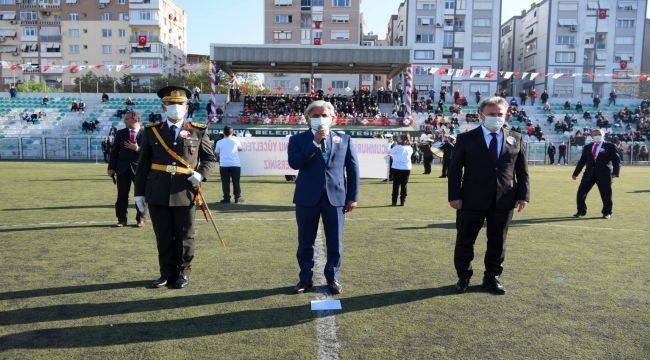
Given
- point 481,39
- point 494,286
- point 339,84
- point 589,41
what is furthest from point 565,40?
point 494,286

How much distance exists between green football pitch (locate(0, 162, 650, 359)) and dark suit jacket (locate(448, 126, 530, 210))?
38.9 inches

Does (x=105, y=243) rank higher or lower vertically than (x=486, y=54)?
lower

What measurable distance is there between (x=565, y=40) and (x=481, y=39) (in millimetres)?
10755

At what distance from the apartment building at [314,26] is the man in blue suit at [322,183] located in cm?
Answer: 6473

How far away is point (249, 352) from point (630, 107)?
4994 centimetres

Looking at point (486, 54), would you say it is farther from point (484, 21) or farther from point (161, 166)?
point (161, 166)

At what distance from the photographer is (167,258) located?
5.58 meters

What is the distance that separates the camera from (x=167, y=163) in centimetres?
545

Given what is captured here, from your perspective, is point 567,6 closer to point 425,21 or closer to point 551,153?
point 425,21

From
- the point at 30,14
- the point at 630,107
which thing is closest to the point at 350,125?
the point at 630,107

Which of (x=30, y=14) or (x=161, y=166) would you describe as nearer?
(x=161, y=166)

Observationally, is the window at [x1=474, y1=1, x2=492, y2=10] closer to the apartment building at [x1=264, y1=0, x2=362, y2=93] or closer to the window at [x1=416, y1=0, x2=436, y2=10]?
the window at [x1=416, y1=0, x2=436, y2=10]

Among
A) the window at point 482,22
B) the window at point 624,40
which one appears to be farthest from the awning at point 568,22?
the window at point 482,22

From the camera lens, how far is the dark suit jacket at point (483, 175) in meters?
5.43
